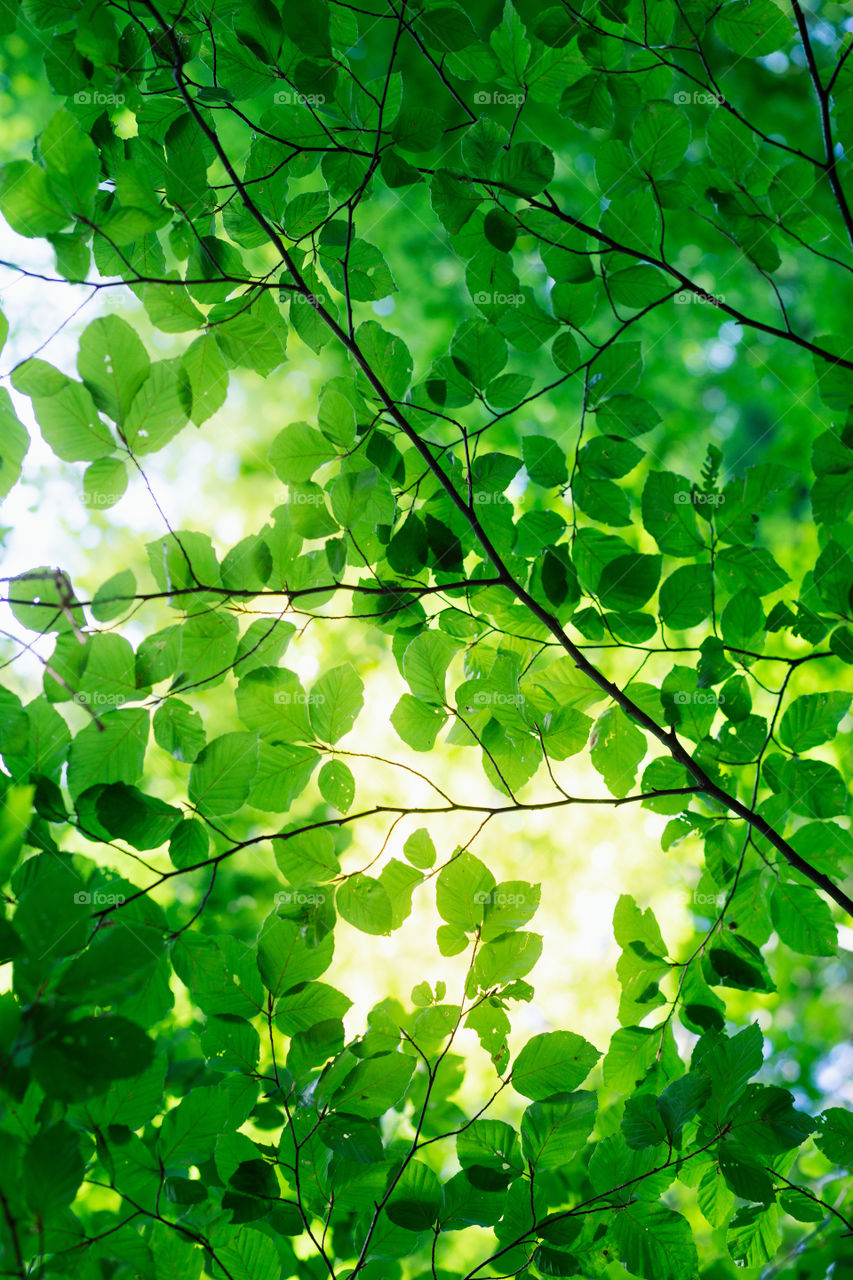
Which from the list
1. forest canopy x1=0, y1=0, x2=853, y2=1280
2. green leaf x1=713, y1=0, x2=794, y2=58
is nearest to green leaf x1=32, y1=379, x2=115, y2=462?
forest canopy x1=0, y1=0, x2=853, y2=1280

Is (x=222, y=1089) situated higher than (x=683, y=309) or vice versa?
(x=683, y=309)

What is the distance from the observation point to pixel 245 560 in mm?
839

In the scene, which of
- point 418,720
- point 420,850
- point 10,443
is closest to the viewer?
point 10,443

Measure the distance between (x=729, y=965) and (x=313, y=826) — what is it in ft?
1.61

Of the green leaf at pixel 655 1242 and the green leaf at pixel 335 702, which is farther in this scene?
the green leaf at pixel 335 702

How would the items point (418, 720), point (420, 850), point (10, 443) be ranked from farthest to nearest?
point (418, 720) < point (420, 850) < point (10, 443)

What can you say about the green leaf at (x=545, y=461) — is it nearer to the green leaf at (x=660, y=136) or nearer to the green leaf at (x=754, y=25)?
the green leaf at (x=660, y=136)

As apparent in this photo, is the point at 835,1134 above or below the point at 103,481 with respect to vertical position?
below

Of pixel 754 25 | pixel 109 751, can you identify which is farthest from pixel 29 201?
pixel 754 25

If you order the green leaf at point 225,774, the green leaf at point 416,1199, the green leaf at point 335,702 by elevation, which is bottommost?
the green leaf at point 416,1199

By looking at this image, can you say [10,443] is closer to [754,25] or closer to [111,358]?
[111,358]

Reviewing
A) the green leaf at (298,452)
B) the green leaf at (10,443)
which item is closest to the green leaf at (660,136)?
the green leaf at (298,452)

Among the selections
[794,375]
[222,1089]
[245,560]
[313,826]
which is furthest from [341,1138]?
[794,375]

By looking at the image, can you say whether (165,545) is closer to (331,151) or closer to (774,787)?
(331,151)
